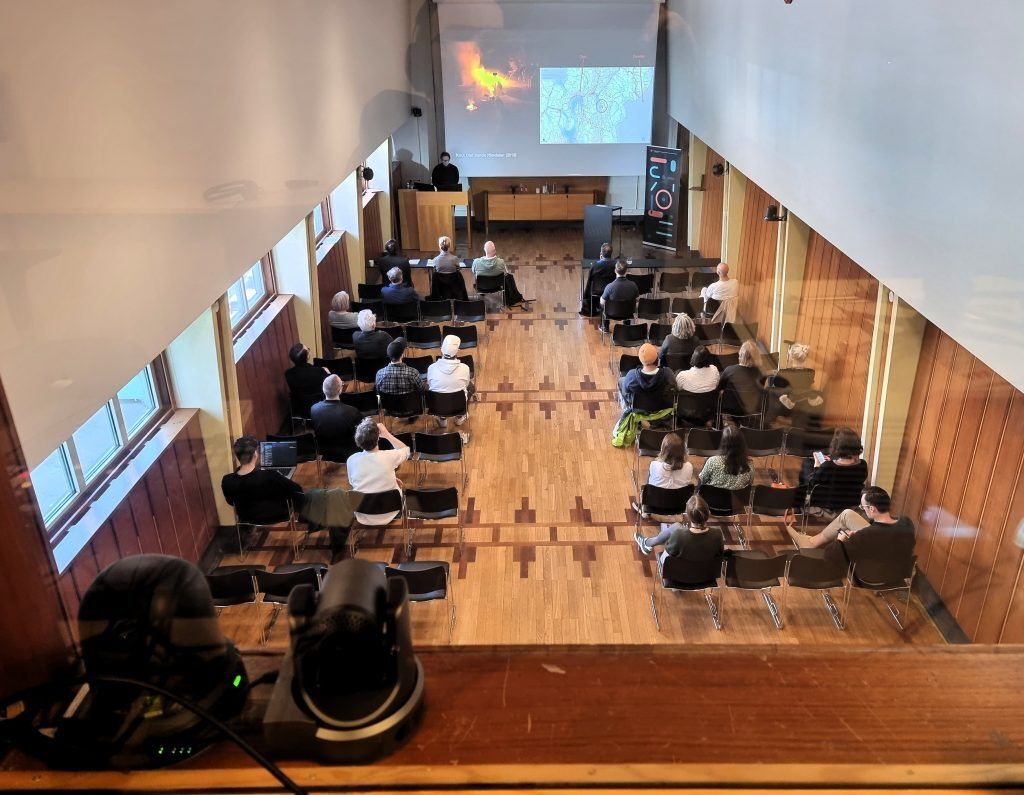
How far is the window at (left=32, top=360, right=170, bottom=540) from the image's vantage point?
4076 mm

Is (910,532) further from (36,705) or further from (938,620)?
(36,705)

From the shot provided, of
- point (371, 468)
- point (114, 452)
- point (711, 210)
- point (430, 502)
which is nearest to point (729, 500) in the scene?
point (430, 502)

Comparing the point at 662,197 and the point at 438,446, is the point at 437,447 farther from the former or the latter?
the point at 662,197

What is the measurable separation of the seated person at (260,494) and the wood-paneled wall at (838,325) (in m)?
4.81

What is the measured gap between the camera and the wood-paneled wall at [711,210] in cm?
1327

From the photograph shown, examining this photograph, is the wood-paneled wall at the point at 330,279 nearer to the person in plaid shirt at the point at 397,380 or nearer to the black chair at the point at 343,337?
the black chair at the point at 343,337

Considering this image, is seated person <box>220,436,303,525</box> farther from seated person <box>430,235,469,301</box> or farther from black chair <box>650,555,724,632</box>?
seated person <box>430,235,469,301</box>

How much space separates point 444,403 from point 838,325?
398 cm

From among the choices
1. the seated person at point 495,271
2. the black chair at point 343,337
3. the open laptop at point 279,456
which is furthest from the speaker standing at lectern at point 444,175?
the open laptop at point 279,456

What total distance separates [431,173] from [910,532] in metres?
12.6

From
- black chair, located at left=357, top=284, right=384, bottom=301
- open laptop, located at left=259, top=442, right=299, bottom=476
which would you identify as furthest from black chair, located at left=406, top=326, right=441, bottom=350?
open laptop, located at left=259, top=442, right=299, bottom=476

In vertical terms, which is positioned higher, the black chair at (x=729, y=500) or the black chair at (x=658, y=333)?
the black chair at (x=658, y=333)

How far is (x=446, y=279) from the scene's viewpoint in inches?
467

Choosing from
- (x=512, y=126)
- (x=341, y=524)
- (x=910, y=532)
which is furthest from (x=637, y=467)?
(x=512, y=126)
